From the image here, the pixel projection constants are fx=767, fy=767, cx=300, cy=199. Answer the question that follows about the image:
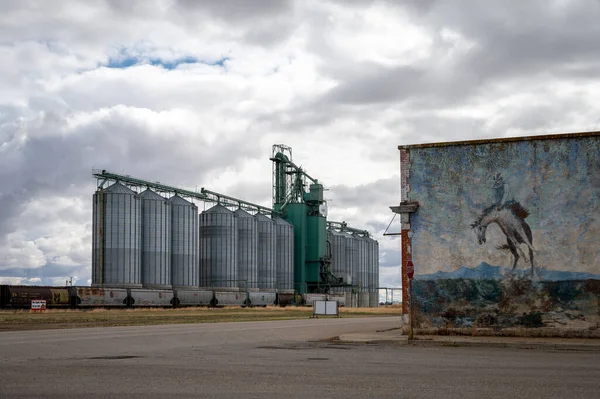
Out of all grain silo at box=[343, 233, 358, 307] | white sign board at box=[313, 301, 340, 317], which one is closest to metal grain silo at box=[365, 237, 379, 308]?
A: grain silo at box=[343, 233, 358, 307]

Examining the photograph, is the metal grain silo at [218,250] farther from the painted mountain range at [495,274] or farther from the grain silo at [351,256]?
the painted mountain range at [495,274]

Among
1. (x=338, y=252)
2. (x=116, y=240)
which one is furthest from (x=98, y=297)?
(x=338, y=252)

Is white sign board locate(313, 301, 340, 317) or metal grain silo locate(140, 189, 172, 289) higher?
metal grain silo locate(140, 189, 172, 289)

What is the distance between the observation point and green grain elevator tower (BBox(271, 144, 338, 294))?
10881 cm

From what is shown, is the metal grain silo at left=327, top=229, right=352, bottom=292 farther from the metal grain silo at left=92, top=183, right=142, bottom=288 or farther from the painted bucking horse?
the painted bucking horse

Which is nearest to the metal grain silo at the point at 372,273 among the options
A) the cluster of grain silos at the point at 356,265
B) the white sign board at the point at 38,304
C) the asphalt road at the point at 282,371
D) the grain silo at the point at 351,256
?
the cluster of grain silos at the point at 356,265

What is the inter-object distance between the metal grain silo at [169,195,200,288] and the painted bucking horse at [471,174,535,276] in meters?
59.3

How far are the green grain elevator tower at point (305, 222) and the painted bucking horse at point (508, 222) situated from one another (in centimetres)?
7972

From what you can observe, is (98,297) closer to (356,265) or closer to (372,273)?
(356,265)

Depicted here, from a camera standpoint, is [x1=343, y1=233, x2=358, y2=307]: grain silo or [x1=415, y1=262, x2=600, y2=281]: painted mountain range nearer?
[x1=415, y1=262, x2=600, y2=281]: painted mountain range

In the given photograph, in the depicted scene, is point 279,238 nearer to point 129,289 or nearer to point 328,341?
point 129,289

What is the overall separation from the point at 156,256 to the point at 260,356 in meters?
63.5

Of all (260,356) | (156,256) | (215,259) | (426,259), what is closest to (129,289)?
(156,256)

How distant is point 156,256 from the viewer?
266 feet
